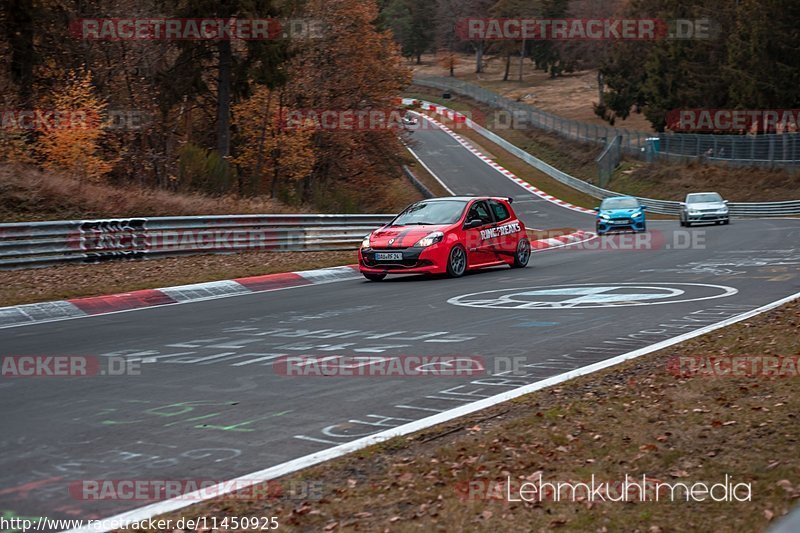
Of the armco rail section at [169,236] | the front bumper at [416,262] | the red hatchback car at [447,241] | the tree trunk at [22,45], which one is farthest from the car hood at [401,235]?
the tree trunk at [22,45]

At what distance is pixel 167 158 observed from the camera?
97.7 feet

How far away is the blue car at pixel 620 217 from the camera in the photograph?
34.9 meters

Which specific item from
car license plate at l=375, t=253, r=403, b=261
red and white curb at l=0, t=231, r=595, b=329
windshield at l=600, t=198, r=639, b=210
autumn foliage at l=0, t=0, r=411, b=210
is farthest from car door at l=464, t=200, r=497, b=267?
windshield at l=600, t=198, r=639, b=210

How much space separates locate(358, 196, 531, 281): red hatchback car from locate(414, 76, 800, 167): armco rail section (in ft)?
131

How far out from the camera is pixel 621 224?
34938 mm

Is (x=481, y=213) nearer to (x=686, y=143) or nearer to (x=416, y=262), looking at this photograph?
(x=416, y=262)

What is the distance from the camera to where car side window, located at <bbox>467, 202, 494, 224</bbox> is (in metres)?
19.8

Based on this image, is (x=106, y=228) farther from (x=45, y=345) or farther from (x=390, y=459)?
(x=390, y=459)

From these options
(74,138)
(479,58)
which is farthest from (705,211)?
(479,58)

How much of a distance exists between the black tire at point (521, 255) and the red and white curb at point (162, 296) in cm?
339

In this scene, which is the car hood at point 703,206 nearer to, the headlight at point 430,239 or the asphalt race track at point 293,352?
the asphalt race track at point 293,352

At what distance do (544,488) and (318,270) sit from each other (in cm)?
1505

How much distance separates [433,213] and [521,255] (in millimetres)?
2533

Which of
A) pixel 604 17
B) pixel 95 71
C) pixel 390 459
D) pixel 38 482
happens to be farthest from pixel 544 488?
pixel 604 17
